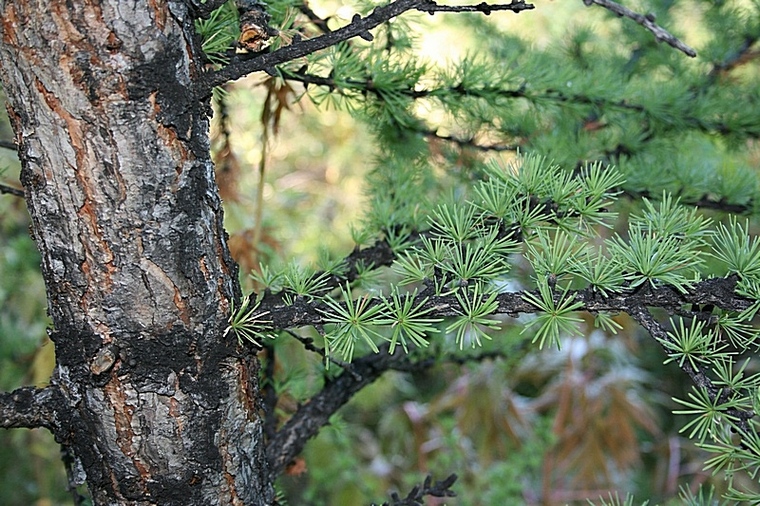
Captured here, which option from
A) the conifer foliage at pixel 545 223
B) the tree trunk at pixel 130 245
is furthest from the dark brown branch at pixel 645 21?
the tree trunk at pixel 130 245

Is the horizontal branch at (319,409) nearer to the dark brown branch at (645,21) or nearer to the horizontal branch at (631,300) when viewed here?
the horizontal branch at (631,300)

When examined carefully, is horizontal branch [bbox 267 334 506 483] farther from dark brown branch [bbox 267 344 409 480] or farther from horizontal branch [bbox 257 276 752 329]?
horizontal branch [bbox 257 276 752 329]

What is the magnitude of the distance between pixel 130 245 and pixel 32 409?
14cm

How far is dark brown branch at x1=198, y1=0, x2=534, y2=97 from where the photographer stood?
404 millimetres

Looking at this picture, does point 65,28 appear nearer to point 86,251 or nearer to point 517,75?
point 86,251

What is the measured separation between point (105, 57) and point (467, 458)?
1.30 metres

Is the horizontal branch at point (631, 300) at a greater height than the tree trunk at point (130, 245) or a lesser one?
lesser

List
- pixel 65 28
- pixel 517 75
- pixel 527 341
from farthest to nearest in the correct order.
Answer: pixel 527 341, pixel 517 75, pixel 65 28

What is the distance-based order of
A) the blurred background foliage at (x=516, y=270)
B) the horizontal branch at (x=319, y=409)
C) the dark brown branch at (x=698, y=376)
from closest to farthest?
the dark brown branch at (x=698, y=376) < the horizontal branch at (x=319, y=409) < the blurred background foliage at (x=516, y=270)

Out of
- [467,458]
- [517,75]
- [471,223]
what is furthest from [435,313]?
[467,458]

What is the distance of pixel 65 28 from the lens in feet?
1.29

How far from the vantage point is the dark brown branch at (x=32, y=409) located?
0.47 meters

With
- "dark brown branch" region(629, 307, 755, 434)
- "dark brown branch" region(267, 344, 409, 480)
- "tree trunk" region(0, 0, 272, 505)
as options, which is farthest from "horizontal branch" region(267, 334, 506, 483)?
"dark brown branch" region(629, 307, 755, 434)

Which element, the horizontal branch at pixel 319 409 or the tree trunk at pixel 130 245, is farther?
the horizontal branch at pixel 319 409
